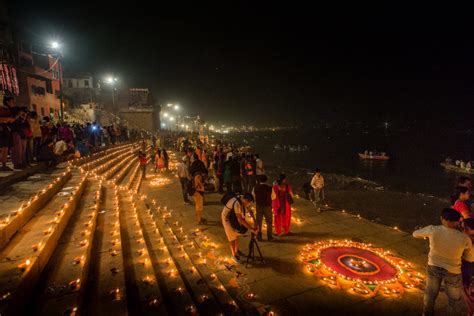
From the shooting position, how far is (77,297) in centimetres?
370

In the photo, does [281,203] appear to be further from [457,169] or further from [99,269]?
[457,169]

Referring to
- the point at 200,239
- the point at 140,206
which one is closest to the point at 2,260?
the point at 200,239

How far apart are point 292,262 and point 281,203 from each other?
6.44 ft

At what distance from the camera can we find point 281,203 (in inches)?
316

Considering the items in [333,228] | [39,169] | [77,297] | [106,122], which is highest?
[106,122]

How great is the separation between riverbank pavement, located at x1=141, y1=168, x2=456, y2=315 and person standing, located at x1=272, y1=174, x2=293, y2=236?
0.42 m

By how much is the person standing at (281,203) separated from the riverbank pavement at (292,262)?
421 mm

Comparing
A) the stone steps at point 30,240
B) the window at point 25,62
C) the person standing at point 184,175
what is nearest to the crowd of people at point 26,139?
the stone steps at point 30,240

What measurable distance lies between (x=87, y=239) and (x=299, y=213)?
757 centimetres

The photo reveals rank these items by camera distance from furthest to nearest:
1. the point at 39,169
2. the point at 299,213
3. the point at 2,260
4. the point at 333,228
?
the point at 299,213, the point at 39,169, the point at 333,228, the point at 2,260

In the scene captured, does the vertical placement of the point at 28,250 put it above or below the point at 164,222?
above

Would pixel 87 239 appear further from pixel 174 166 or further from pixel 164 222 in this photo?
pixel 174 166

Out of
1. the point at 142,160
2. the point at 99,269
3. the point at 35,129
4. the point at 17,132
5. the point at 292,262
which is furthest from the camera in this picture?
the point at 142,160

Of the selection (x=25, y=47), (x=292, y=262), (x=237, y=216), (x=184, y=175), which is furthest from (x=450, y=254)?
(x=25, y=47)
